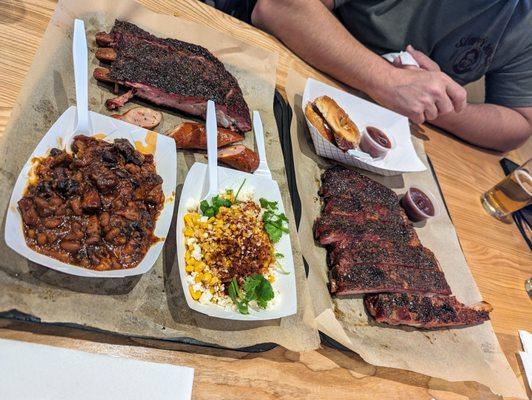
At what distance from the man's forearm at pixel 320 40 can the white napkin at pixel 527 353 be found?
2.67 metres

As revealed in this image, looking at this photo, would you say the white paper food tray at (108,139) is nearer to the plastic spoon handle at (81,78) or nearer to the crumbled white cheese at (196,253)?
the plastic spoon handle at (81,78)

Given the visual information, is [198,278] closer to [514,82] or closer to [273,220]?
[273,220]

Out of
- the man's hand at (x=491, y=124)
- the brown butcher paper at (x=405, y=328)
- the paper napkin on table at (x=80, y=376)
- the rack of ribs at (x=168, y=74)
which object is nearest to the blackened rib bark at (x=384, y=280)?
the brown butcher paper at (x=405, y=328)

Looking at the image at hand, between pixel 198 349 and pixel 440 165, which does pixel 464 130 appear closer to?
pixel 440 165

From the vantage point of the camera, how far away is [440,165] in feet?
14.2

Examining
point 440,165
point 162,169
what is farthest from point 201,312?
point 440,165

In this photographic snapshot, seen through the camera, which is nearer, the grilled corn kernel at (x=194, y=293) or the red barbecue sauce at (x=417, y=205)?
the grilled corn kernel at (x=194, y=293)

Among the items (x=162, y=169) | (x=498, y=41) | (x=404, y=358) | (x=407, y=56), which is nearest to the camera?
(x=162, y=169)

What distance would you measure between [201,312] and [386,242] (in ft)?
5.62

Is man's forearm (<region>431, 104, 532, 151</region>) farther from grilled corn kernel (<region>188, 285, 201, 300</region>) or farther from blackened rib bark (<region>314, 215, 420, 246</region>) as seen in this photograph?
grilled corn kernel (<region>188, 285, 201, 300</region>)

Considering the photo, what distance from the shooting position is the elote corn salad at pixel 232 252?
2.14 m

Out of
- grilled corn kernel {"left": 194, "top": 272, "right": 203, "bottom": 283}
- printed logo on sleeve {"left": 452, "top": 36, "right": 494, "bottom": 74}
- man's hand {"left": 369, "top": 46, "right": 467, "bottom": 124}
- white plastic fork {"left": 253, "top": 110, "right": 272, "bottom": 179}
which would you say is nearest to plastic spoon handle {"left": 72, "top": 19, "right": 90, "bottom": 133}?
grilled corn kernel {"left": 194, "top": 272, "right": 203, "bottom": 283}

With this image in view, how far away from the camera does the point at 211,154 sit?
2533mm

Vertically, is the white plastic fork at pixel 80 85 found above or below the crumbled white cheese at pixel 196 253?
above
